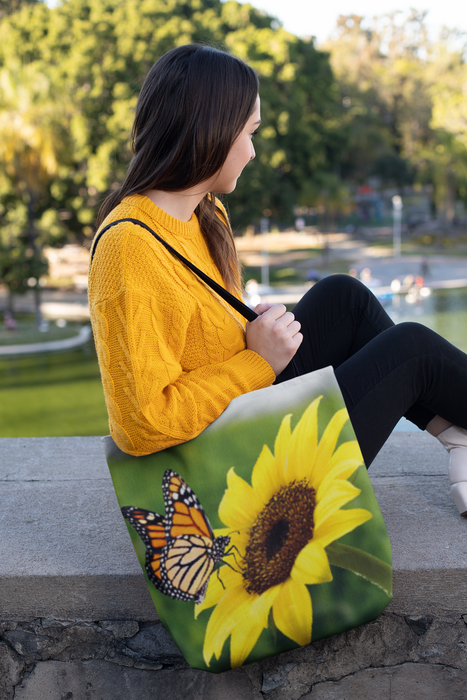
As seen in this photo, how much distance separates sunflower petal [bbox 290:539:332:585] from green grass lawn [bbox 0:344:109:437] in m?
10.7

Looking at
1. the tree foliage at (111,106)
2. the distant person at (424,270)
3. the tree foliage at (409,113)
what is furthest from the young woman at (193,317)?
the tree foliage at (409,113)

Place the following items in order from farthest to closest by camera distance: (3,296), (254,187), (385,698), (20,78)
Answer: (3,296) < (254,187) < (20,78) < (385,698)

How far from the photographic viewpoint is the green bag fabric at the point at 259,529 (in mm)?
1033

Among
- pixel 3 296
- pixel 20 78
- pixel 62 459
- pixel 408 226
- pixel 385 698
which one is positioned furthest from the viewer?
pixel 408 226

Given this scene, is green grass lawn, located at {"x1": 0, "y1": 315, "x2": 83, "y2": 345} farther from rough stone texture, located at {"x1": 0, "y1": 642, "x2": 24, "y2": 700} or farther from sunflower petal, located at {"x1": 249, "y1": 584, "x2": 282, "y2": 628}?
sunflower petal, located at {"x1": 249, "y1": 584, "x2": 282, "y2": 628}

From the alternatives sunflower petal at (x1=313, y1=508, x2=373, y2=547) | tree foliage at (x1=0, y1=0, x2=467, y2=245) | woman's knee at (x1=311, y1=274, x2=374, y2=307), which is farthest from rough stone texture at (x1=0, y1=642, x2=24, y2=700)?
tree foliage at (x1=0, y1=0, x2=467, y2=245)

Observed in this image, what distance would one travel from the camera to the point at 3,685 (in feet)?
3.92

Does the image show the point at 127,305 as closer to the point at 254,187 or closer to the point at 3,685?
the point at 3,685

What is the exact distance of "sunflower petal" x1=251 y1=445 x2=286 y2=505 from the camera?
41.1 inches

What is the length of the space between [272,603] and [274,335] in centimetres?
44

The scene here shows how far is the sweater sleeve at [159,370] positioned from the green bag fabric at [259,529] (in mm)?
45

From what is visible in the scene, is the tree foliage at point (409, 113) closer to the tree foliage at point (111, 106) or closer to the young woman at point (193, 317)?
the tree foliage at point (111, 106)

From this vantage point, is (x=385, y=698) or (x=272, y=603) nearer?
(x=272, y=603)

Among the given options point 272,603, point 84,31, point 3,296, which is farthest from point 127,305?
point 3,296
